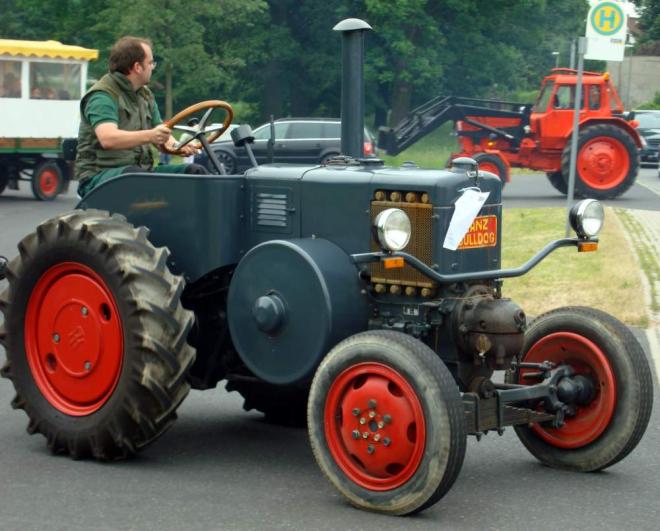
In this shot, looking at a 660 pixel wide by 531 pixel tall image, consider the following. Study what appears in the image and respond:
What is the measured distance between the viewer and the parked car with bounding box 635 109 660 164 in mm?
41969

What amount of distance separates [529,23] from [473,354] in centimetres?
5673

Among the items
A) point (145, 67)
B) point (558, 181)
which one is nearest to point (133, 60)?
point (145, 67)

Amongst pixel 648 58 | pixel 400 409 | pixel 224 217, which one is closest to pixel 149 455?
pixel 224 217

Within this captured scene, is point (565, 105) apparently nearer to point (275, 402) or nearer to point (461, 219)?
point (275, 402)

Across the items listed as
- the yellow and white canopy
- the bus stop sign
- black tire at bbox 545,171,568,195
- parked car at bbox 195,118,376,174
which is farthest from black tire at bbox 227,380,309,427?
parked car at bbox 195,118,376,174

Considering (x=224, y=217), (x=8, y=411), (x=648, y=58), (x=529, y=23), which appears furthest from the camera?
(x=648, y=58)

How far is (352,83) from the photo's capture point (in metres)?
6.64

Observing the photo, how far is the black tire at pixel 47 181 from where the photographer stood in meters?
25.6

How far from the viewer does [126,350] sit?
5.89 metres

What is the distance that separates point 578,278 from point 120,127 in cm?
734

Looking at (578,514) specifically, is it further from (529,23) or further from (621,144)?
(529,23)

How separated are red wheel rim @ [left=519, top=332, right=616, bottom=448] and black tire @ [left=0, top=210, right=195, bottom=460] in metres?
1.69

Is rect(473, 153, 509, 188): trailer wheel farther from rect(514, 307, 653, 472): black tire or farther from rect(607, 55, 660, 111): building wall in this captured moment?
rect(607, 55, 660, 111): building wall

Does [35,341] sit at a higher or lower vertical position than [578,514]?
higher
